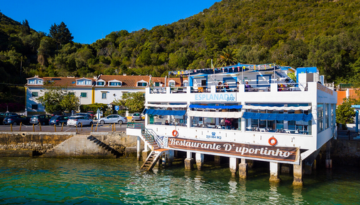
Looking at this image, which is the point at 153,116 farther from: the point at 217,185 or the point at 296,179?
the point at 296,179

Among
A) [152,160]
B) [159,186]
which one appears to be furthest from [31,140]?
[159,186]

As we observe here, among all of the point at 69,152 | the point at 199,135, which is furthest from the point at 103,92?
the point at 199,135

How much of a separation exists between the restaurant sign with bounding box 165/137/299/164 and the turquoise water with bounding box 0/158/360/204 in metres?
2.02

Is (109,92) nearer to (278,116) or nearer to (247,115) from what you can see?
(247,115)

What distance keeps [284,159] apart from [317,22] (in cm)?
8008

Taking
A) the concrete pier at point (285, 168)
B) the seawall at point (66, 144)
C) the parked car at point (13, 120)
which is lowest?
the concrete pier at point (285, 168)

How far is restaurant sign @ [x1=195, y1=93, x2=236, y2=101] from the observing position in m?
20.6

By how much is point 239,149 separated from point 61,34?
11721cm

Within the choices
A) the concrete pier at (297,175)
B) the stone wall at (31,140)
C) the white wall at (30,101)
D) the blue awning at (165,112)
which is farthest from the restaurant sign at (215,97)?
the white wall at (30,101)

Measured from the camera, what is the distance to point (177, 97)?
23391mm

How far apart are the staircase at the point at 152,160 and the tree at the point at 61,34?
10954 centimetres

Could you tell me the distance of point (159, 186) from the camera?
61.5ft

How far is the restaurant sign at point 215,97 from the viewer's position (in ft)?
67.5

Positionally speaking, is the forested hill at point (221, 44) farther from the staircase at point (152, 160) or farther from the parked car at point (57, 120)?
the staircase at point (152, 160)
